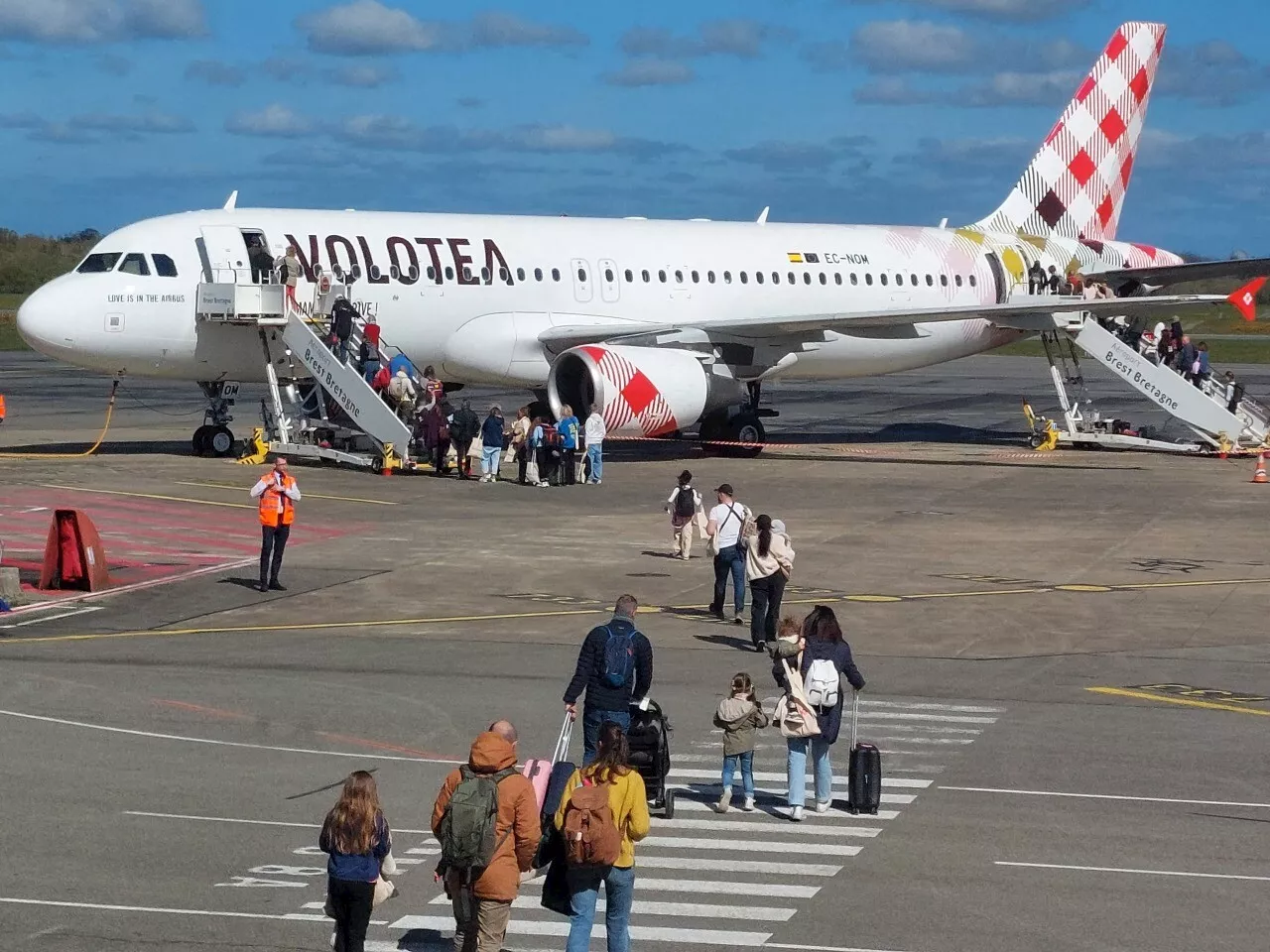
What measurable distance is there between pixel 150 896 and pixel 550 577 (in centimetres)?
1527

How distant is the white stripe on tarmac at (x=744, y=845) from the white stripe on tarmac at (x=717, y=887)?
3.01ft

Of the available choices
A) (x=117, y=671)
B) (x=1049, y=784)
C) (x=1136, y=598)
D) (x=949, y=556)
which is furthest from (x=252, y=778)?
(x=949, y=556)

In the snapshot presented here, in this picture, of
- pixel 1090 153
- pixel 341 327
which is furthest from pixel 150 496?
pixel 1090 153

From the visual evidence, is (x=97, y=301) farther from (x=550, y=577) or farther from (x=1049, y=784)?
(x=1049, y=784)

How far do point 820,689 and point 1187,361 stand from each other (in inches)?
1432

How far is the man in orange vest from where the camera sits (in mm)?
25703

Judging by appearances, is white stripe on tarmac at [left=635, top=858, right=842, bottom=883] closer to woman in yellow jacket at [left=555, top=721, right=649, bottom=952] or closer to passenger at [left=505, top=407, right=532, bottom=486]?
woman in yellow jacket at [left=555, top=721, right=649, bottom=952]

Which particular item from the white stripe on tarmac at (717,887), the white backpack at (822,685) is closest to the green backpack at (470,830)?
the white stripe on tarmac at (717,887)

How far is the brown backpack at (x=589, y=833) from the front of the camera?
1097 centimetres

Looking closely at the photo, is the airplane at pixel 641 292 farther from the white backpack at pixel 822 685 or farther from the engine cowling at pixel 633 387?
the white backpack at pixel 822 685

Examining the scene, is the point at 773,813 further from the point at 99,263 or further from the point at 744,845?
the point at 99,263

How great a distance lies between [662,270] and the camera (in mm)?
46250

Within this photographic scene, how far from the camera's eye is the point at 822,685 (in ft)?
52.1

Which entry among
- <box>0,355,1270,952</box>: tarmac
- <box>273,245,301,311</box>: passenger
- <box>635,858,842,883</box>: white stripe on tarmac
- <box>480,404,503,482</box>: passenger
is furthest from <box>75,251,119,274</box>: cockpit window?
<box>635,858,842,883</box>: white stripe on tarmac
